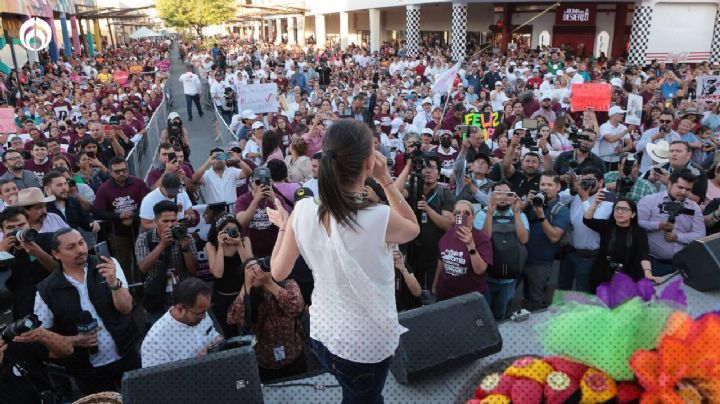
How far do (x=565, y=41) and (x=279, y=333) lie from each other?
2467 centimetres

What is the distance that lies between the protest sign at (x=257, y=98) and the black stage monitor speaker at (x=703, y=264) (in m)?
7.67

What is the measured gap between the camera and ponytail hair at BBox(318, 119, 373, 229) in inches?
68.1

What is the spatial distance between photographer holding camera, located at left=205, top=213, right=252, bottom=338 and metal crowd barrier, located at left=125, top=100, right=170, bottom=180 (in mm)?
4724

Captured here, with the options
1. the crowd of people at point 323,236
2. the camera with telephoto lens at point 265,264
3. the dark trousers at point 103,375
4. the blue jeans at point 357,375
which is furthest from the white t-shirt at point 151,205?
the blue jeans at point 357,375

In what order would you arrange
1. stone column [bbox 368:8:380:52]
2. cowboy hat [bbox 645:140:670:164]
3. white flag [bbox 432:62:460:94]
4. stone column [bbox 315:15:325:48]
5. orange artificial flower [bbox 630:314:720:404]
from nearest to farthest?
orange artificial flower [bbox 630:314:720:404]
cowboy hat [bbox 645:140:670:164]
white flag [bbox 432:62:460:94]
stone column [bbox 368:8:380:52]
stone column [bbox 315:15:325:48]

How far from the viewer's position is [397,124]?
981 cm

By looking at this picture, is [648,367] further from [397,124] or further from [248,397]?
[397,124]

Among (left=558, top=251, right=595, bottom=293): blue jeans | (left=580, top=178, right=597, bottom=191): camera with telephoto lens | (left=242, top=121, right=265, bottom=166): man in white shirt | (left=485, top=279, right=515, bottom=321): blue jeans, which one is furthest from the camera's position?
(left=242, top=121, right=265, bottom=166): man in white shirt

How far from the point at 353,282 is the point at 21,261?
333cm

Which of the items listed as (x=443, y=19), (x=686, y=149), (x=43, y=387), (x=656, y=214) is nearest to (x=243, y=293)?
(x=43, y=387)

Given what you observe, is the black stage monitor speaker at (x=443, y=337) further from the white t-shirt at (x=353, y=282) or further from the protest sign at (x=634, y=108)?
the protest sign at (x=634, y=108)

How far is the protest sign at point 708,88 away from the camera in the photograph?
9.85m

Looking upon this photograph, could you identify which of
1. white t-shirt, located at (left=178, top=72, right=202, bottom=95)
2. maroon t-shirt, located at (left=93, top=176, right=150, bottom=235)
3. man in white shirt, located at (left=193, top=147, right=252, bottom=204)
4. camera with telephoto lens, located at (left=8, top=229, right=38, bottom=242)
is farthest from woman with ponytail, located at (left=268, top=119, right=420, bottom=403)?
white t-shirt, located at (left=178, top=72, right=202, bottom=95)

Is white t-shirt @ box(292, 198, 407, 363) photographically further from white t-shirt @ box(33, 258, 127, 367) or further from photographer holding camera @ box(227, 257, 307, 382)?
white t-shirt @ box(33, 258, 127, 367)
